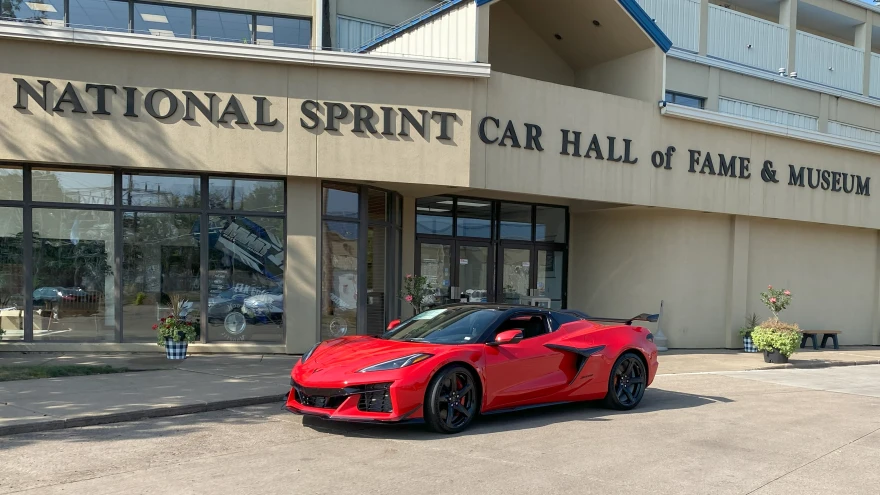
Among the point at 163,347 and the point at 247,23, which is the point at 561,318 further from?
the point at 247,23

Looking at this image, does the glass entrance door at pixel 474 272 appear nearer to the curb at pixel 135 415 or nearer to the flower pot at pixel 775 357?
the flower pot at pixel 775 357

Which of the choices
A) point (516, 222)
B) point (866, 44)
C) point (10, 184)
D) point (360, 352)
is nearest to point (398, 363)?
point (360, 352)

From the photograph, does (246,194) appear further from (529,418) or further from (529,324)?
(529,418)

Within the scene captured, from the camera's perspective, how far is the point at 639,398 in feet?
32.0

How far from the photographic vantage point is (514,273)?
19.4m

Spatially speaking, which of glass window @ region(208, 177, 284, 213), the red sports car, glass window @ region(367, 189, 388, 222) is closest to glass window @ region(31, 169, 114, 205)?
glass window @ region(208, 177, 284, 213)

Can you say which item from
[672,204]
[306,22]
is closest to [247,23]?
[306,22]

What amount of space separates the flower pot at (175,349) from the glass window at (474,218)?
7692 millimetres

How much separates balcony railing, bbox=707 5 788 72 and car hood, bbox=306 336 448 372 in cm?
1807

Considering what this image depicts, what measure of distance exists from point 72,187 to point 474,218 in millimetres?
9024

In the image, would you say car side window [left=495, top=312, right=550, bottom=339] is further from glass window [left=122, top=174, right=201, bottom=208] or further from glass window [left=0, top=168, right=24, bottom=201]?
glass window [left=0, top=168, right=24, bottom=201]

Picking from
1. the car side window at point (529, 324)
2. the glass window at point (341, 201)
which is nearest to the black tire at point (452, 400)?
the car side window at point (529, 324)

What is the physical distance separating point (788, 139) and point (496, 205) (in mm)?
8066

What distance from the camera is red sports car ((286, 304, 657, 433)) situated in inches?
290
